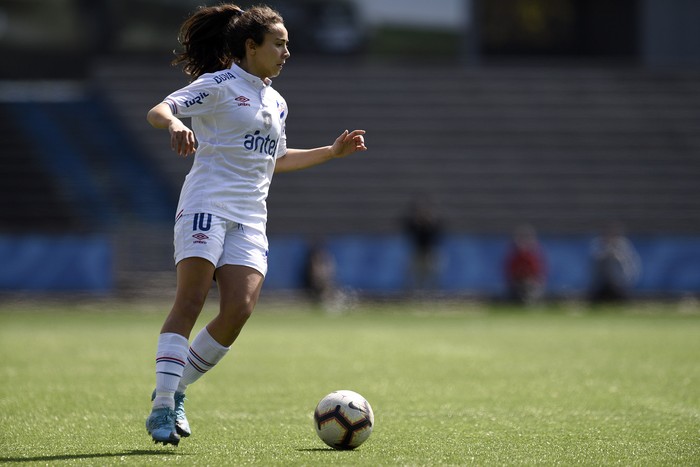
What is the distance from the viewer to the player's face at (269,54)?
6488 mm

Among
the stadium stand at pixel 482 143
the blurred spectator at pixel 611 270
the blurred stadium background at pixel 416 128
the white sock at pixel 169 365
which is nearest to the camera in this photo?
the white sock at pixel 169 365

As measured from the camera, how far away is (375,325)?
18266mm

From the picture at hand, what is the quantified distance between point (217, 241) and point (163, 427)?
1055 mm

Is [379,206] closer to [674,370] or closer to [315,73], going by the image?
[315,73]

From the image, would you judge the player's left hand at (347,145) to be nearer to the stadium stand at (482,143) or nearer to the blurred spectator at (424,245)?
the blurred spectator at (424,245)

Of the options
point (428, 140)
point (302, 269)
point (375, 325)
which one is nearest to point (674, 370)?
point (375, 325)

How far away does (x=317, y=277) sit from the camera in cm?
2253

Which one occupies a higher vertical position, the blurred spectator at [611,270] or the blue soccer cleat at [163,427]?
the blue soccer cleat at [163,427]

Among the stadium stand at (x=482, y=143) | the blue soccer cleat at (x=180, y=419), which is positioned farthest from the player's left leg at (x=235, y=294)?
the stadium stand at (x=482, y=143)

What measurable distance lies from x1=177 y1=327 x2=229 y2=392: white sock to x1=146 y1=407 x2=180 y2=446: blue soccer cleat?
16.5 inches

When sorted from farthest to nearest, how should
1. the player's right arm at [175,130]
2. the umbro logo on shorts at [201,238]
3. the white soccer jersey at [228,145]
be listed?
1. the white soccer jersey at [228,145]
2. the umbro logo on shorts at [201,238]
3. the player's right arm at [175,130]

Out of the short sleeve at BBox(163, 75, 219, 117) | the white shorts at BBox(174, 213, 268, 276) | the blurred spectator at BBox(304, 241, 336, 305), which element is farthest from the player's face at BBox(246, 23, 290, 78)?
the blurred spectator at BBox(304, 241, 336, 305)

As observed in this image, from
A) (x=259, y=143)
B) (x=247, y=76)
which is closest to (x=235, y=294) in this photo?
(x=259, y=143)

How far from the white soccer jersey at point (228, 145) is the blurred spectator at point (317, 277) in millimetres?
15984
